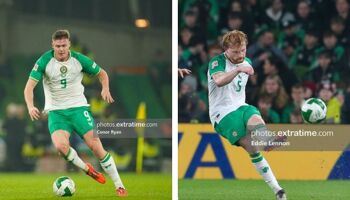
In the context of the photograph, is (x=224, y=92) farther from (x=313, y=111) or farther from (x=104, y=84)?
(x=104, y=84)

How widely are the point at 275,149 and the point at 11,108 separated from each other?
2.82 metres

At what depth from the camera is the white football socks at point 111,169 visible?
10.1 m

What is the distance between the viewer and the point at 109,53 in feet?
34.5

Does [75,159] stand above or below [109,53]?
below

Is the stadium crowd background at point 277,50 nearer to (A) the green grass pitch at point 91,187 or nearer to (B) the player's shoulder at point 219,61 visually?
(A) the green grass pitch at point 91,187

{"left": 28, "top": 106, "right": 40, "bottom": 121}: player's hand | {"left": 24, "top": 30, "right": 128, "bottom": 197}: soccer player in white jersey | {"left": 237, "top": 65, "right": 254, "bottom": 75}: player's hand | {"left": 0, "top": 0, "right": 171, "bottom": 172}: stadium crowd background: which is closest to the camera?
{"left": 237, "top": 65, "right": 254, "bottom": 75}: player's hand

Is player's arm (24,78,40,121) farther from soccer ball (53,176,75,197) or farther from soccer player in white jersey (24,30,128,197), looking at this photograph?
soccer ball (53,176,75,197)

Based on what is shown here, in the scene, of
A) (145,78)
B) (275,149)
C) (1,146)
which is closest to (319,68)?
(275,149)

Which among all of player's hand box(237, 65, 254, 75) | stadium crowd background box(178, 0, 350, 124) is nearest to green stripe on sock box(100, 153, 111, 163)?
player's hand box(237, 65, 254, 75)

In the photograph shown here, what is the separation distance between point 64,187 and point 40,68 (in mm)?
1069

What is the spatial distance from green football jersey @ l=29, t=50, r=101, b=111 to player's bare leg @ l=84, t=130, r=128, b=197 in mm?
322

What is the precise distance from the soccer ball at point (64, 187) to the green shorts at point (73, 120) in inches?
17.5

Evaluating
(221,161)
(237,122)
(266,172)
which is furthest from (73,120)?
(221,161)

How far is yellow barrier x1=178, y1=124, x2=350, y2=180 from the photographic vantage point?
12711 mm
